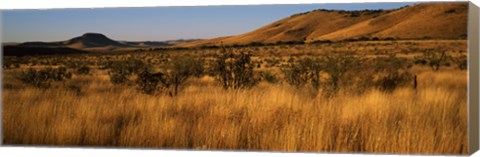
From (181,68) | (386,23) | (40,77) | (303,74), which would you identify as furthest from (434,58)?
(40,77)

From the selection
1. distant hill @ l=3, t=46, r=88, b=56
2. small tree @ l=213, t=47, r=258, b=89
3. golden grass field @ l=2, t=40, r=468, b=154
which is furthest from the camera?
small tree @ l=213, t=47, r=258, b=89

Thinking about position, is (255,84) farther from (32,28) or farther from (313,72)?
(32,28)

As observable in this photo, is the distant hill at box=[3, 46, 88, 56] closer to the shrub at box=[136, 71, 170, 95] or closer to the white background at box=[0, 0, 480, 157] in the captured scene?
the white background at box=[0, 0, 480, 157]

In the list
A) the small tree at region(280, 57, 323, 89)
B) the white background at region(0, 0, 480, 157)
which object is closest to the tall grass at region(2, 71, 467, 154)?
the white background at region(0, 0, 480, 157)

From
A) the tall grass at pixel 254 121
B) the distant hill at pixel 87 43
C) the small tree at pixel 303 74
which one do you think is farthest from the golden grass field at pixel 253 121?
the small tree at pixel 303 74

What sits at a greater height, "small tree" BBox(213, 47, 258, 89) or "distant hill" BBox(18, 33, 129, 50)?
"distant hill" BBox(18, 33, 129, 50)

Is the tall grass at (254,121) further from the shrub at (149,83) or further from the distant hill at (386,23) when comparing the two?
the shrub at (149,83)

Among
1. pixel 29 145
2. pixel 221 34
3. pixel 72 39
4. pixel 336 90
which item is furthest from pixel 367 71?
pixel 29 145

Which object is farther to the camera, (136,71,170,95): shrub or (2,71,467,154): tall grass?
(136,71,170,95): shrub
